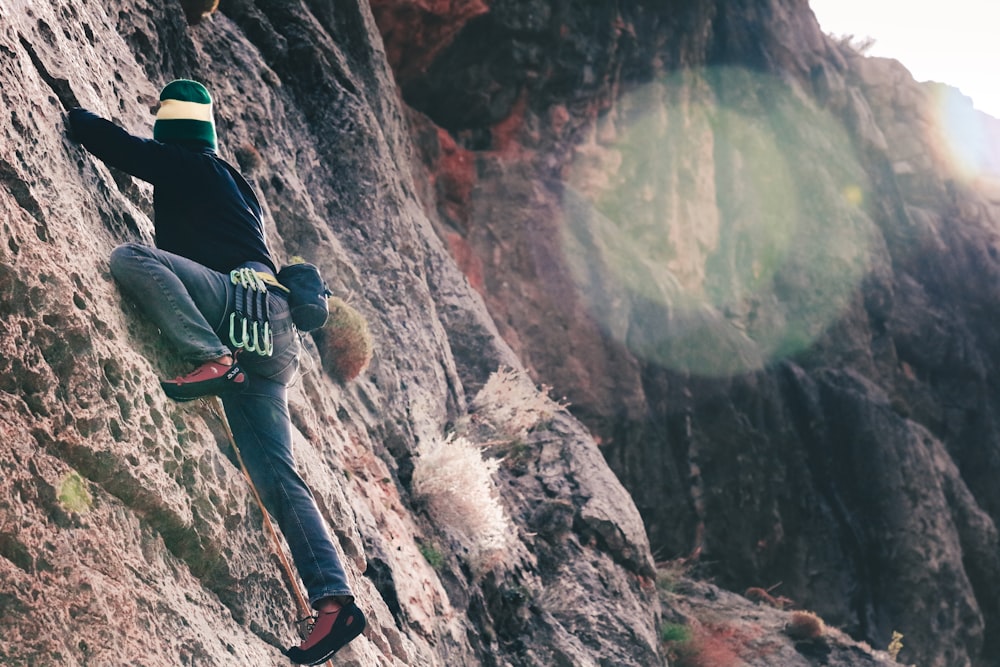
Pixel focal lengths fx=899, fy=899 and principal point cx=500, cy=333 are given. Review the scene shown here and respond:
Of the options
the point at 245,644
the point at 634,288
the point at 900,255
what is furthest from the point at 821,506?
the point at 245,644

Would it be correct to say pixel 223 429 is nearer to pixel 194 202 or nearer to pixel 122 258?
pixel 122 258

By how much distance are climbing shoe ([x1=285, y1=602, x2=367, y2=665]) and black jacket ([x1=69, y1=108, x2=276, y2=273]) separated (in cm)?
166

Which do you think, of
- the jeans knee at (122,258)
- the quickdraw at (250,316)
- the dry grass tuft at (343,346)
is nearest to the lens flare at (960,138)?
the dry grass tuft at (343,346)

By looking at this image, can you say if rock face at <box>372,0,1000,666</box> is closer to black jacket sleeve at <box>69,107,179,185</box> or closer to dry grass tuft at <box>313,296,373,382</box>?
dry grass tuft at <box>313,296,373,382</box>

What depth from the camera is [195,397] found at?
12.6 feet

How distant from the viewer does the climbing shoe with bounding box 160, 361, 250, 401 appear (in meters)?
3.78

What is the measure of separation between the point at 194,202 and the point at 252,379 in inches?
34.8

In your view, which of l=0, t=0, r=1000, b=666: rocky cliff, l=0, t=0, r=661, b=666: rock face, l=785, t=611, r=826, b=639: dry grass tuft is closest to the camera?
l=0, t=0, r=661, b=666: rock face

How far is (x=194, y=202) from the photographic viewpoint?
425cm

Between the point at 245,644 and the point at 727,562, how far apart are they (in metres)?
13.1

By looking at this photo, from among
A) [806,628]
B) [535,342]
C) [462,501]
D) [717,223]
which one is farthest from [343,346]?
[717,223]

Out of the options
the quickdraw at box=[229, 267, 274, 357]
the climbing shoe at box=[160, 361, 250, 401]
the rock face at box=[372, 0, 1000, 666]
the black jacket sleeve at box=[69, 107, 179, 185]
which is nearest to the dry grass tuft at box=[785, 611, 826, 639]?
the rock face at box=[372, 0, 1000, 666]

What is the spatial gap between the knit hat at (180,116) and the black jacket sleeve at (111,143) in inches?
13.5

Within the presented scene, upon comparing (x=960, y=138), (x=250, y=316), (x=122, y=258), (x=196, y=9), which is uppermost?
(x=960, y=138)
